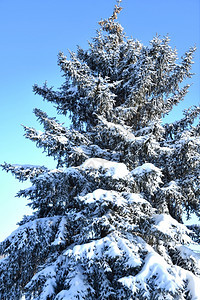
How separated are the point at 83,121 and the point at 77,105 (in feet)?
2.90

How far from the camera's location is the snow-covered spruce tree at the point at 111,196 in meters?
5.22

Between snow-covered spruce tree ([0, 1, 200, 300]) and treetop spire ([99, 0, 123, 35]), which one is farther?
treetop spire ([99, 0, 123, 35])

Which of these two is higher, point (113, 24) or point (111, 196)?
point (113, 24)

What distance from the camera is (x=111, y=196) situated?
5594mm

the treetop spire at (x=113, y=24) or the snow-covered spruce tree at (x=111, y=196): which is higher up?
the treetop spire at (x=113, y=24)

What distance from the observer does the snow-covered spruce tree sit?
5.22m

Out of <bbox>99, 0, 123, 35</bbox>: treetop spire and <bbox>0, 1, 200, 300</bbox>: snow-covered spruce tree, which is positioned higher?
<bbox>99, 0, 123, 35</bbox>: treetop spire

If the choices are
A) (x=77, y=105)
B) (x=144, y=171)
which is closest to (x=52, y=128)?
(x=77, y=105)

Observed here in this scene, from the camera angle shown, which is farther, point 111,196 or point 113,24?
point 113,24

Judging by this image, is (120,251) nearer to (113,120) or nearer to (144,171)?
(144,171)

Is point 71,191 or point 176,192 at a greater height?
point 71,191

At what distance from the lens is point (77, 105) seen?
1048 cm

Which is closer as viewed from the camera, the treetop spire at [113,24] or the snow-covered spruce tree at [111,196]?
the snow-covered spruce tree at [111,196]

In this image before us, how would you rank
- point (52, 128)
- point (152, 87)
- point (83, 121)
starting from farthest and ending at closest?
point (83, 121) < point (152, 87) < point (52, 128)
